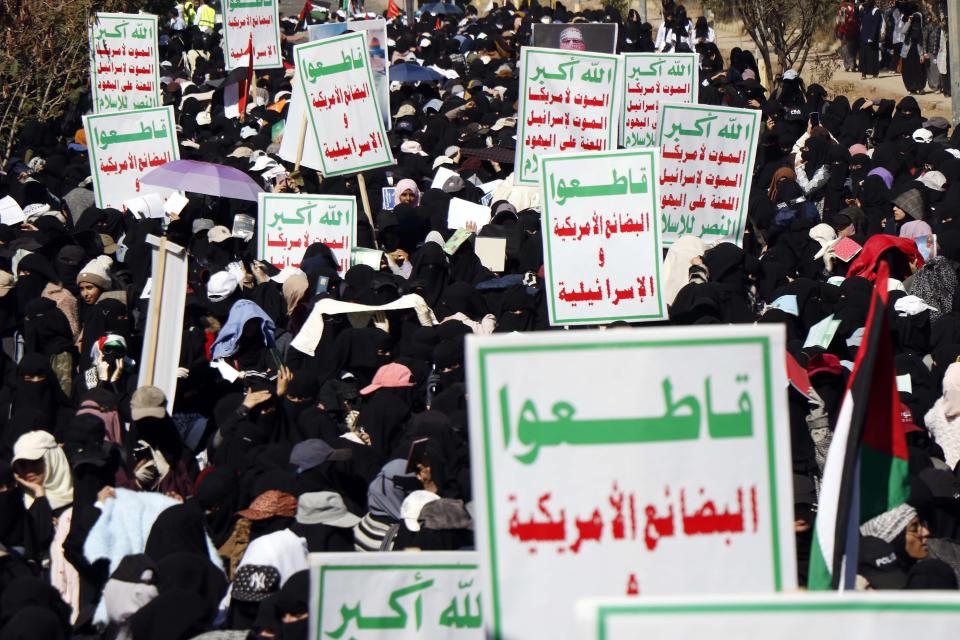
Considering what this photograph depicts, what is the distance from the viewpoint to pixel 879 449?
3.48m

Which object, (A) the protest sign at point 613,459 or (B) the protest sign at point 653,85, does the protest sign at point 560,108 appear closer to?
(B) the protest sign at point 653,85

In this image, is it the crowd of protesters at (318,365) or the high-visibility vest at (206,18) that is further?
the high-visibility vest at (206,18)

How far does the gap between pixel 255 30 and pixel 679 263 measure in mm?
9690

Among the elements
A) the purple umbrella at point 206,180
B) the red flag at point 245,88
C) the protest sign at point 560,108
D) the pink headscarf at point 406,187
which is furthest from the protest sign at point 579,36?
the purple umbrella at point 206,180

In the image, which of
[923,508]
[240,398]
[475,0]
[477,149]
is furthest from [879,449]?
[475,0]

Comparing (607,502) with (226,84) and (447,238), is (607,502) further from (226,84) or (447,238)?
(226,84)

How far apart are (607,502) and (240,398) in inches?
167

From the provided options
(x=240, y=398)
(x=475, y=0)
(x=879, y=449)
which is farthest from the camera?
(x=475, y=0)

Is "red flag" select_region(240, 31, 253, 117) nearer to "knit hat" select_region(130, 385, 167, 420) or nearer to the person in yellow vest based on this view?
the person in yellow vest

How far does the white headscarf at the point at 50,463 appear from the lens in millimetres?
5832

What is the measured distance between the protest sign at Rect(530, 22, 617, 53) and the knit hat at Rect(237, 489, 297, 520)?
31.5ft

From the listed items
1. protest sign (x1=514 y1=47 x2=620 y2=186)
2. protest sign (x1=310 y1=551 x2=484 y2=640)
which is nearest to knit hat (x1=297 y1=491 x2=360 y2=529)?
protest sign (x1=310 y1=551 x2=484 y2=640)

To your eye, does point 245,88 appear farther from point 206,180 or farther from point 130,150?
point 206,180

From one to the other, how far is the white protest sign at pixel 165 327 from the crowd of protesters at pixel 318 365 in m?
0.20
